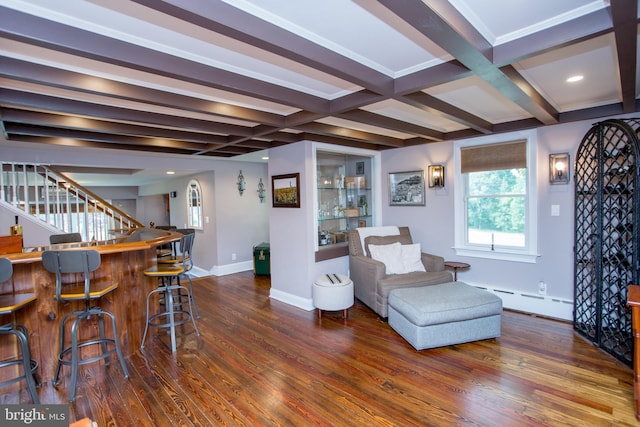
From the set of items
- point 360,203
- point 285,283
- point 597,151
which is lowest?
point 285,283

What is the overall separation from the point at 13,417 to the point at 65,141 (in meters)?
3.77

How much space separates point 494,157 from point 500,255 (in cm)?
128

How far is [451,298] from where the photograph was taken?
3.22 meters

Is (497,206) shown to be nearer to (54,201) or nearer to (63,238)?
(63,238)

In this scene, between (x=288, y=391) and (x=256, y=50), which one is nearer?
(x=256, y=50)

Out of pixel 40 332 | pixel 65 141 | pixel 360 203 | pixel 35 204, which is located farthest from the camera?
pixel 360 203

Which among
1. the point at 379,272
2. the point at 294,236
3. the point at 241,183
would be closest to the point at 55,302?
the point at 294,236

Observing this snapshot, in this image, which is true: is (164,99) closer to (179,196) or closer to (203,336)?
(203,336)

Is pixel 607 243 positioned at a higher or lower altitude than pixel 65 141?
lower

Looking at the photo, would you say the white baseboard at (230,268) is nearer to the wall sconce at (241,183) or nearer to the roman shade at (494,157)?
the wall sconce at (241,183)

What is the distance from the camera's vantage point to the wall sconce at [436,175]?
15.0 feet

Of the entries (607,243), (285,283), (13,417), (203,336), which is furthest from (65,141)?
(607,243)

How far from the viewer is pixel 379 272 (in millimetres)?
3879

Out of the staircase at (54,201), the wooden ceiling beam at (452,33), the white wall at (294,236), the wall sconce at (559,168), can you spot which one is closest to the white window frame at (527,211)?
the wall sconce at (559,168)
